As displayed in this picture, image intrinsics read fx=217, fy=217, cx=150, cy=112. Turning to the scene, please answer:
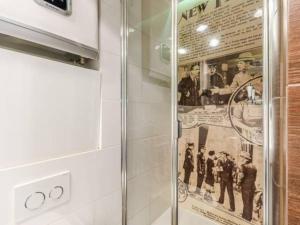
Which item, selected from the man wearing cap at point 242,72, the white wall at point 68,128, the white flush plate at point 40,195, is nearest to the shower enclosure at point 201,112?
the man wearing cap at point 242,72

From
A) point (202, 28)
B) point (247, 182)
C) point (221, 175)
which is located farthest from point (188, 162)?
point (202, 28)

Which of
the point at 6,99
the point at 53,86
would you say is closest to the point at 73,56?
the point at 53,86

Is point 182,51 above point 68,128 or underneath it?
above

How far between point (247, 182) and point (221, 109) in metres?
0.36

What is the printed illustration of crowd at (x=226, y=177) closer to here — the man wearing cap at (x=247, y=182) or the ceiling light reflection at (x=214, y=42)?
the man wearing cap at (x=247, y=182)

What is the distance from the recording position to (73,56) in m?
1.02

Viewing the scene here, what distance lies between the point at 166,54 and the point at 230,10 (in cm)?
41

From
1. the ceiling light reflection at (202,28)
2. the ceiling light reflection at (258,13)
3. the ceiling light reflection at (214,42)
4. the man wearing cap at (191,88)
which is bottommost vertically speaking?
A: the man wearing cap at (191,88)

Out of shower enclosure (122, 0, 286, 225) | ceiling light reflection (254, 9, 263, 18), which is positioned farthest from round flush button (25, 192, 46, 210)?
ceiling light reflection (254, 9, 263, 18)

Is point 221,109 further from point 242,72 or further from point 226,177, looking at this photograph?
point 226,177

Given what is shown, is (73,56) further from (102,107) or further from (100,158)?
(100,158)

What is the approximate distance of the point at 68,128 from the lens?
0.96 meters

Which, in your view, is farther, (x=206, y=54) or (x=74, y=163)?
(x=206, y=54)

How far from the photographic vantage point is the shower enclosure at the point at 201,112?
91 centimetres
